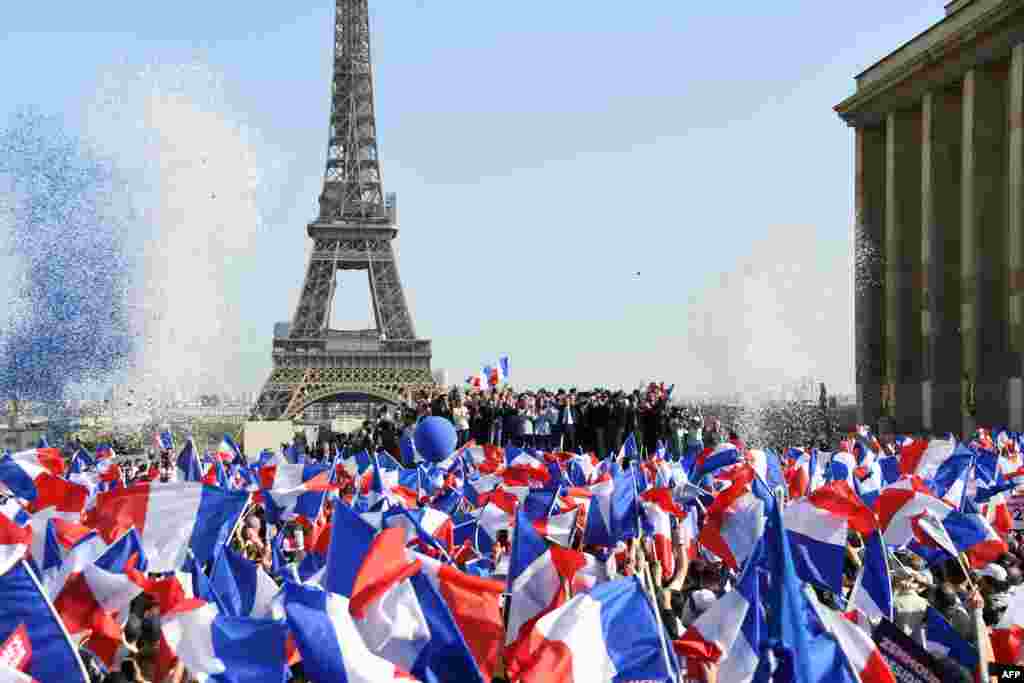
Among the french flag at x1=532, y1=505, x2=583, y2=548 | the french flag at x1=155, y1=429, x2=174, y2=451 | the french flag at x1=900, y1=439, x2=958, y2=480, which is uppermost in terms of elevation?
the french flag at x1=900, y1=439, x2=958, y2=480

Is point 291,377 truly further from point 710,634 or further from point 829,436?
point 710,634

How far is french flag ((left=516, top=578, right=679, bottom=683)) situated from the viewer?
6.08m

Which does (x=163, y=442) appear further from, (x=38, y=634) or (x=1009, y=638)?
(x=38, y=634)

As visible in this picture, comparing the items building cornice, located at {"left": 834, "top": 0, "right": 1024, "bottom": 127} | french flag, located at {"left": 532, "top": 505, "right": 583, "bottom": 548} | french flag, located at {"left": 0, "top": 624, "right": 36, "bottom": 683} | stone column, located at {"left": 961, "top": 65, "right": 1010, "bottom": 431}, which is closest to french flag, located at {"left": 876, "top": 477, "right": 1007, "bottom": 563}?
french flag, located at {"left": 532, "top": 505, "right": 583, "bottom": 548}

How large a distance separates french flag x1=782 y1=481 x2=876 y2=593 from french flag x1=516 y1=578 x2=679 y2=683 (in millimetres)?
2866

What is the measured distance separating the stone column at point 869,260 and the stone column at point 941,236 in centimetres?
629

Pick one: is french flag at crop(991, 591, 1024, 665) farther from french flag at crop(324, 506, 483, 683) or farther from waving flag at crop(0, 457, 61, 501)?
waving flag at crop(0, 457, 61, 501)

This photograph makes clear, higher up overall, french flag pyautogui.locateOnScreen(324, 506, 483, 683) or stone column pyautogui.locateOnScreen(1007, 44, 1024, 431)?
stone column pyautogui.locateOnScreen(1007, 44, 1024, 431)

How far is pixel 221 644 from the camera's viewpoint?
6375 mm

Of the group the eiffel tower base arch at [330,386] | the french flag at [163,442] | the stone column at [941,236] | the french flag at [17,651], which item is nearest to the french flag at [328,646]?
the french flag at [17,651]

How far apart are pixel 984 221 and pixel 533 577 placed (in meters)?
39.3

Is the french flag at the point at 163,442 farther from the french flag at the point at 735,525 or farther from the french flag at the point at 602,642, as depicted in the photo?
the french flag at the point at 602,642

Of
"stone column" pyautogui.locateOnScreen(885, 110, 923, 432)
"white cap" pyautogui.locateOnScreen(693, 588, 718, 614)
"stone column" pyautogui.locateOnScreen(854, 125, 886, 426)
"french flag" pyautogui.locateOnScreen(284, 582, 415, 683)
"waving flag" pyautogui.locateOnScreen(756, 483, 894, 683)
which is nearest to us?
"french flag" pyautogui.locateOnScreen(284, 582, 415, 683)

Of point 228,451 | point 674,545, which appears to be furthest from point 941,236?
point 674,545
